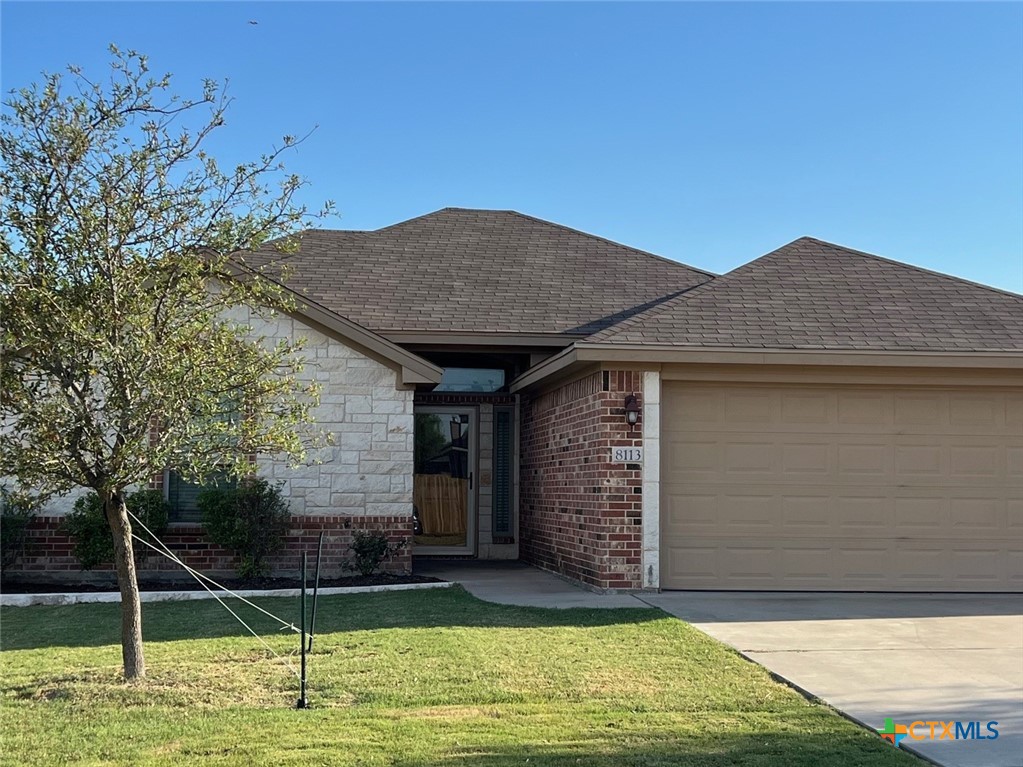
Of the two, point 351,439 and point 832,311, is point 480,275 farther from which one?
point 832,311

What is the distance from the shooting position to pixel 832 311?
12.1 m

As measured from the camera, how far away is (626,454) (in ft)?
36.7

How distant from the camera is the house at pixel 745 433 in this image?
11188 millimetres

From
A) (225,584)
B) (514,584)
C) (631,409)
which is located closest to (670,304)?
(631,409)

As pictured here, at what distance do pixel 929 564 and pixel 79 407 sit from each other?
9.28 m

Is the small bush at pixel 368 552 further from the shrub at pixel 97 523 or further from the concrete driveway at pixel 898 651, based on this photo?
the concrete driveway at pixel 898 651

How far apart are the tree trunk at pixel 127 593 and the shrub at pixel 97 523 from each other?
4972 millimetres

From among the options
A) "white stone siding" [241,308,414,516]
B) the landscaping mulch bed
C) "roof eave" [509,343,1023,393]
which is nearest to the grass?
the landscaping mulch bed

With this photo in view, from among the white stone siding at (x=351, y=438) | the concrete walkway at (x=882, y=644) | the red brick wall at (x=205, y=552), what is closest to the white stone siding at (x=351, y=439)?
the white stone siding at (x=351, y=438)

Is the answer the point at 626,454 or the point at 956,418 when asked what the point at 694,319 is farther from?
the point at 956,418

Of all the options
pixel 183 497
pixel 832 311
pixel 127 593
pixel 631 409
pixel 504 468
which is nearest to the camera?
pixel 127 593

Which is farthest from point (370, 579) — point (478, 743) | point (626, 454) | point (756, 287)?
point (478, 743)

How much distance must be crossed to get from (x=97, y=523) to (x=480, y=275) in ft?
21.9

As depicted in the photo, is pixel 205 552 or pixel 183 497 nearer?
pixel 205 552
